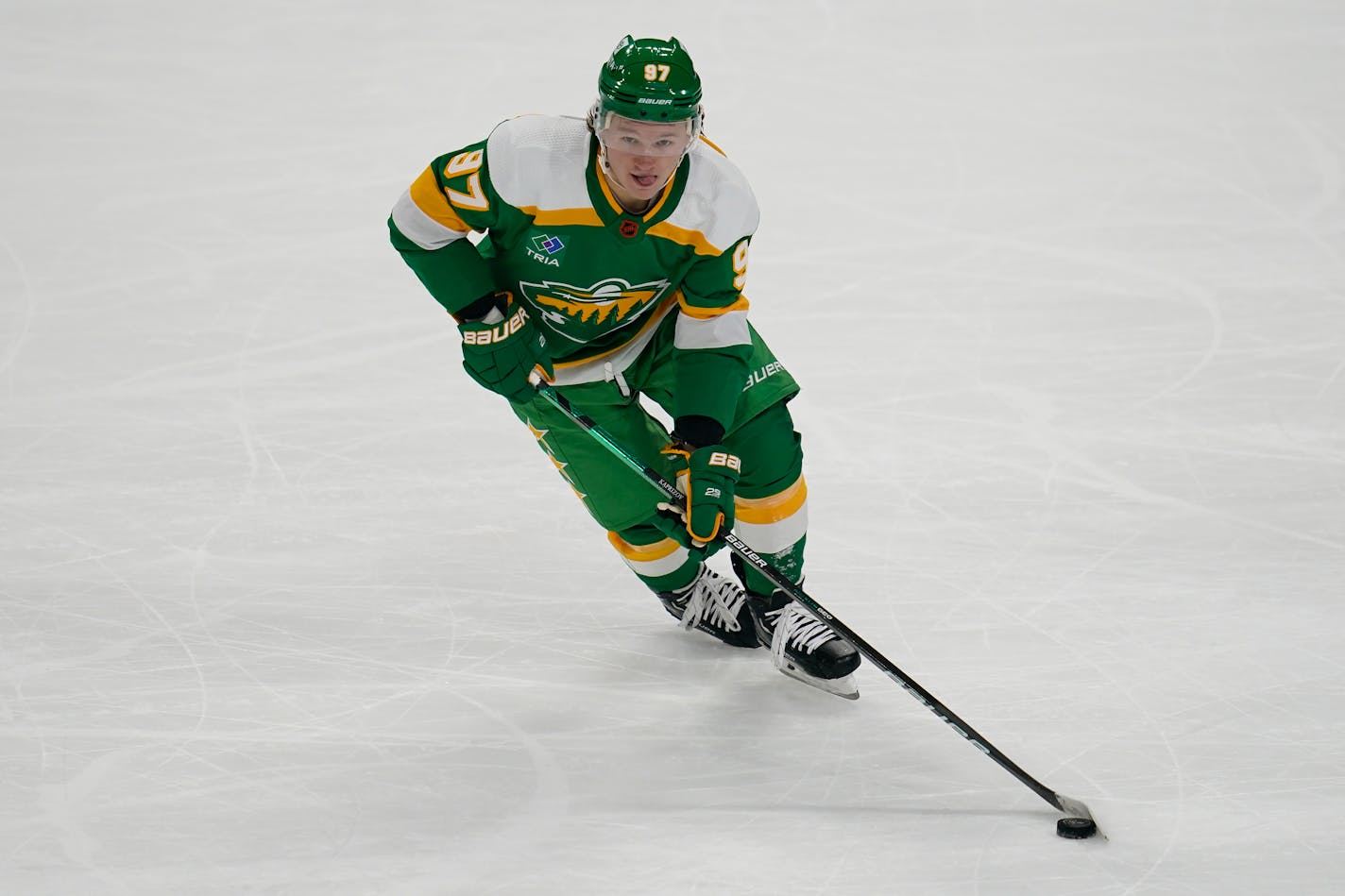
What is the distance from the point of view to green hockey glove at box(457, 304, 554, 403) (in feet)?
9.05

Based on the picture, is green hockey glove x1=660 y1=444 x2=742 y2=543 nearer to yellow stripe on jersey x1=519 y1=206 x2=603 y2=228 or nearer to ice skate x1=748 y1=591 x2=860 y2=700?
→ ice skate x1=748 y1=591 x2=860 y2=700

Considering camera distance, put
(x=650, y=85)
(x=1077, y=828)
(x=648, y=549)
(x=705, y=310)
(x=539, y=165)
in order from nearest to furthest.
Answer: (x=1077, y=828) → (x=650, y=85) → (x=539, y=165) → (x=705, y=310) → (x=648, y=549)

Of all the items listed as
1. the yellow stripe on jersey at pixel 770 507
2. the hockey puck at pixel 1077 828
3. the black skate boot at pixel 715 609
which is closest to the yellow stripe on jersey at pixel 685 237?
the yellow stripe on jersey at pixel 770 507

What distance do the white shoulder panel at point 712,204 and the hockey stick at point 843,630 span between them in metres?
0.43

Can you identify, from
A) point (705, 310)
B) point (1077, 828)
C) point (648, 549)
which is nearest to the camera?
point (1077, 828)

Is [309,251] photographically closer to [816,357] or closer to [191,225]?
[191,225]

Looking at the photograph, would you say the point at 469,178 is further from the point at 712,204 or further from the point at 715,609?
the point at 715,609

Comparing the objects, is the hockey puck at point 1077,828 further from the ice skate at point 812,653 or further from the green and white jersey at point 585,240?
the green and white jersey at point 585,240

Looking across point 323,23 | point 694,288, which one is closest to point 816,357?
point 694,288

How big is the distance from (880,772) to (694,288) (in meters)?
0.88

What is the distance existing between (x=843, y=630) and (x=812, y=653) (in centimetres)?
15

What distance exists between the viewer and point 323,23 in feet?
22.7

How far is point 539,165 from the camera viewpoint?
2.66 metres

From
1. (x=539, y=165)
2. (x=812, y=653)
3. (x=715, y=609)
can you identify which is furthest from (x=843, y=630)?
(x=539, y=165)
